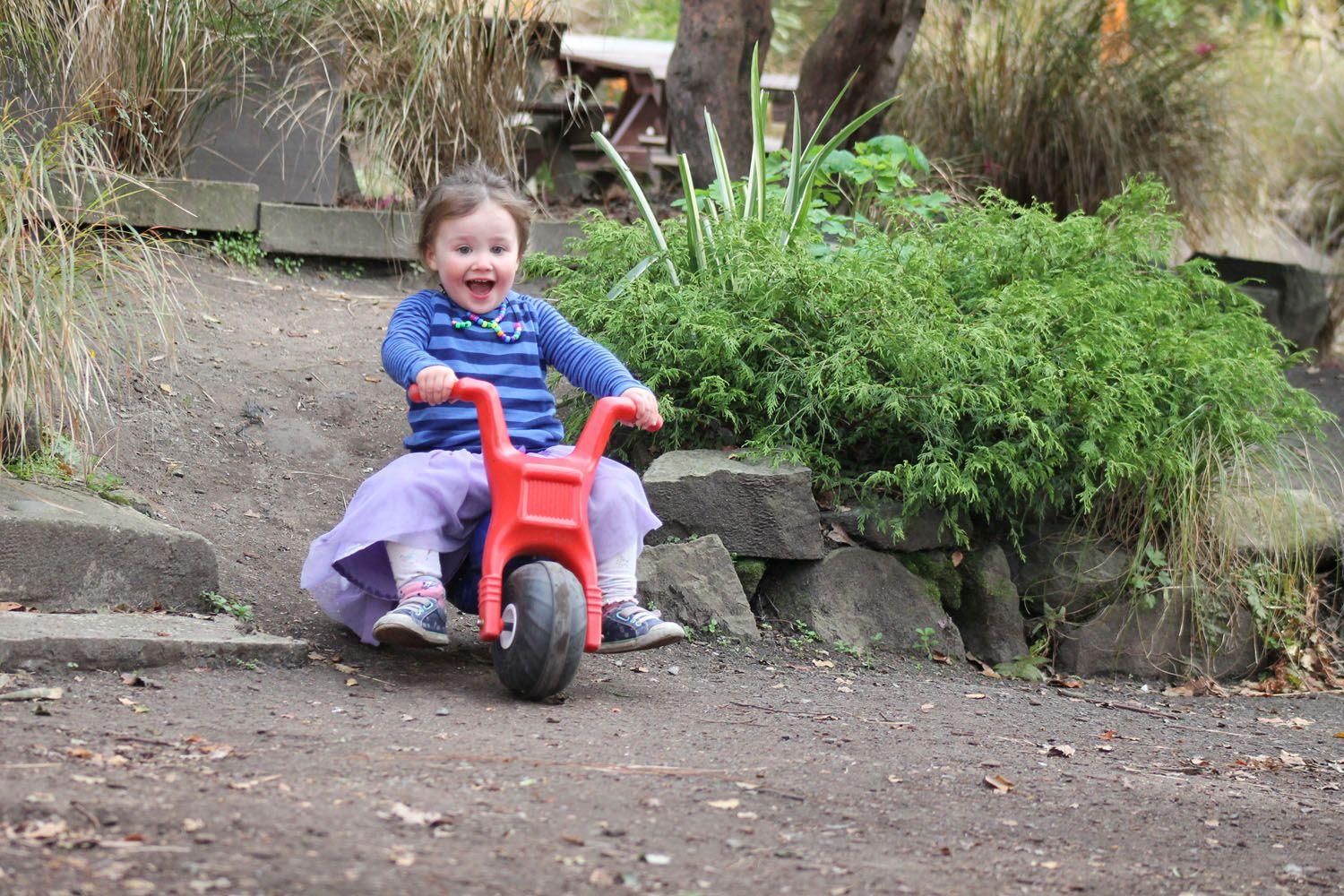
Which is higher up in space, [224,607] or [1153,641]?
[224,607]

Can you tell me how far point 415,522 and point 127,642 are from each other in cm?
56

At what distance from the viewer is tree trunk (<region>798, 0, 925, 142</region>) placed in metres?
5.71

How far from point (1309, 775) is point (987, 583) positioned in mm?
1069

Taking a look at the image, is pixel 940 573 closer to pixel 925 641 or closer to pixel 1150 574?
pixel 925 641

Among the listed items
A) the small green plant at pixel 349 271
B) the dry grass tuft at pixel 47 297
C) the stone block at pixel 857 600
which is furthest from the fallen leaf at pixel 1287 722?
the small green plant at pixel 349 271

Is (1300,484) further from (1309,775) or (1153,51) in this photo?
(1153,51)

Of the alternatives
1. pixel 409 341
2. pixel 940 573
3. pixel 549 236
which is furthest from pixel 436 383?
pixel 549 236

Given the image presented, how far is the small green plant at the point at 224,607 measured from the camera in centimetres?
288

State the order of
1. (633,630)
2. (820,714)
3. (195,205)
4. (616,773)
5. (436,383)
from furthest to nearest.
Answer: (195,205) < (820,714) < (633,630) < (436,383) < (616,773)

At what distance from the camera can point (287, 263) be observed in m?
5.32

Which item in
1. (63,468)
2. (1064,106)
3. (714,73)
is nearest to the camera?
(63,468)

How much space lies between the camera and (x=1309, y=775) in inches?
111

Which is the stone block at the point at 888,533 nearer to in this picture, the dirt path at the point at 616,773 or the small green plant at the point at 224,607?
the dirt path at the point at 616,773

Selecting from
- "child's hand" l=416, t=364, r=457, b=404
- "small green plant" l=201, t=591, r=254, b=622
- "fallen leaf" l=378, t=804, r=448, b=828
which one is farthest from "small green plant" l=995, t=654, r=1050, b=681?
"fallen leaf" l=378, t=804, r=448, b=828
